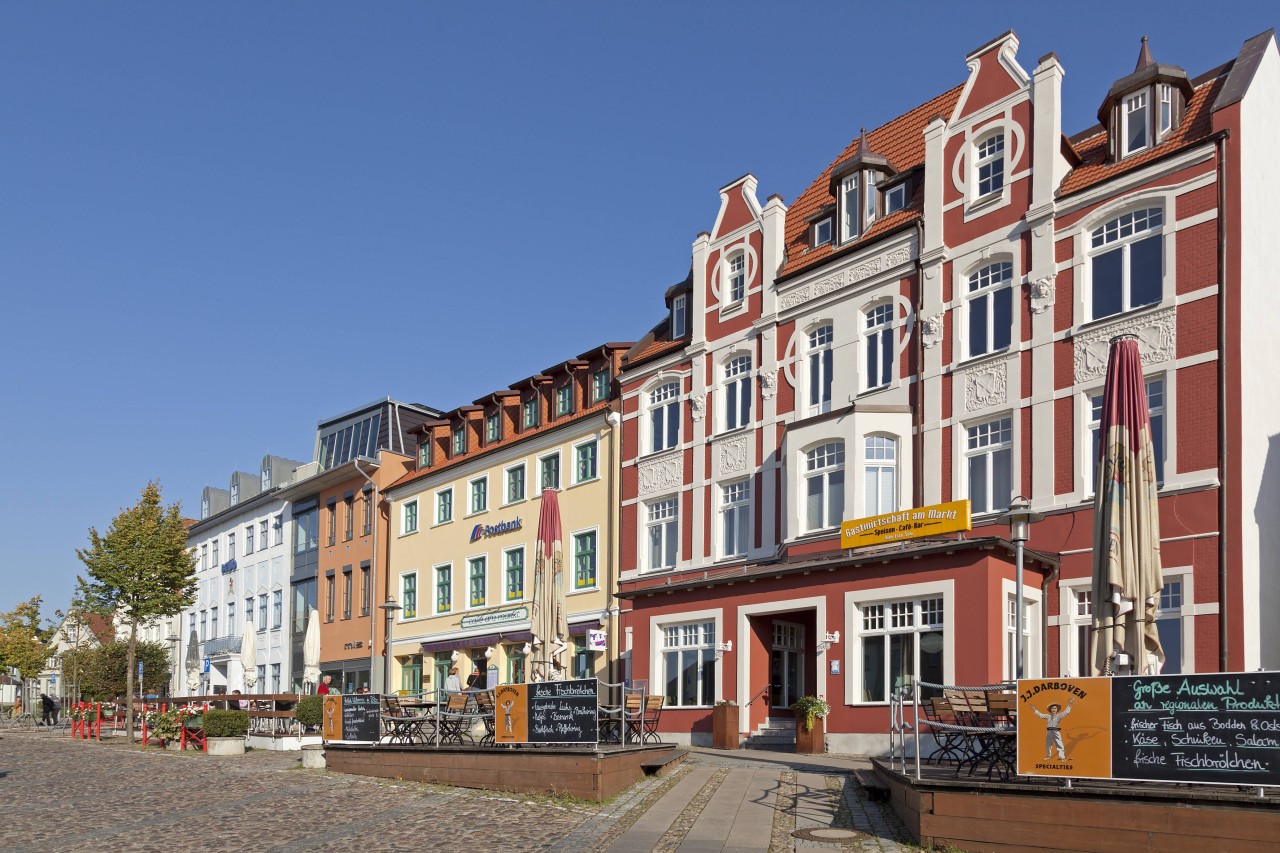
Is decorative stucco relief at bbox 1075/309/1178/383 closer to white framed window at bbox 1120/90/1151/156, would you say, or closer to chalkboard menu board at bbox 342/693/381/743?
white framed window at bbox 1120/90/1151/156

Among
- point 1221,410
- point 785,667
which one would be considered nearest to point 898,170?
point 1221,410

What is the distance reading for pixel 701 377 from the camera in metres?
33.4

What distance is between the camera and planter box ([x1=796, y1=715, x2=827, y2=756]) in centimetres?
2508

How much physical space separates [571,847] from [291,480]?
4743 cm

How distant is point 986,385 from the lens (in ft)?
85.2

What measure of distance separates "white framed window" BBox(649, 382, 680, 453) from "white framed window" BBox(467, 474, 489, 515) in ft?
32.2

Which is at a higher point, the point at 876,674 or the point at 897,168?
the point at 897,168

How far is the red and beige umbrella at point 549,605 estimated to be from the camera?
82.2ft

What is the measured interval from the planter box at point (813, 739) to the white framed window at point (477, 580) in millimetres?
18641

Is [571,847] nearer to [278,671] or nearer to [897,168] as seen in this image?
[897,168]

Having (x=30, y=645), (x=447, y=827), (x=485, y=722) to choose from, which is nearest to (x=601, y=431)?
(x=485, y=722)

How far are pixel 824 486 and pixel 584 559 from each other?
11273 millimetres

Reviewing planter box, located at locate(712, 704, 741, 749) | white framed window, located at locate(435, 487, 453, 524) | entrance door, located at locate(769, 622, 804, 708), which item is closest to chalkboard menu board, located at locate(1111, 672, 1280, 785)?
planter box, located at locate(712, 704, 741, 749)

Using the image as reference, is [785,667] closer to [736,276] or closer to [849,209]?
[736,276]
